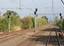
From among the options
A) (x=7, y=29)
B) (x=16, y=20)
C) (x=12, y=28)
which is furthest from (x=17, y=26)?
(x=7, y=29)

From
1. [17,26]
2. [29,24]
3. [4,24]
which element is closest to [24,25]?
[29,24]

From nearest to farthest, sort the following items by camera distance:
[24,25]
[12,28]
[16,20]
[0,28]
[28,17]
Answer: [0,28] < [12,28] < [16,20] < [24,25] < [28,17]

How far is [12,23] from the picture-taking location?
67.6 m

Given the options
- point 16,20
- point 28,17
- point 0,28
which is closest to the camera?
point 0,28

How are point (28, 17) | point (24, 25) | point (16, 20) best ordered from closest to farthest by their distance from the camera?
point (16, 20) → point (24, 25) → point (28, 17)

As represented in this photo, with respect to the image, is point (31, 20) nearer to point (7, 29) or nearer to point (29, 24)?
point (29, 24)

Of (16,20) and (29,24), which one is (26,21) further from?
(16,20)

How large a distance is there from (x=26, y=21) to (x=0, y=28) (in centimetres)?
3385

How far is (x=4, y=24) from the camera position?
59719mm

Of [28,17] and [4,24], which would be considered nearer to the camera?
[4,24]

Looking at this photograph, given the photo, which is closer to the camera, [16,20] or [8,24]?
[8,24]

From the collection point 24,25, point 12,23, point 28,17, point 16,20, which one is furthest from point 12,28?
point 28,17

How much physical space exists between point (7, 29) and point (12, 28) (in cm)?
437

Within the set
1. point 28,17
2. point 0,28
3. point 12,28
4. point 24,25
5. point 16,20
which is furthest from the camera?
point 28,17
